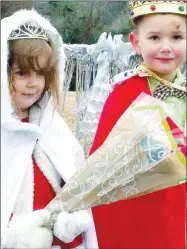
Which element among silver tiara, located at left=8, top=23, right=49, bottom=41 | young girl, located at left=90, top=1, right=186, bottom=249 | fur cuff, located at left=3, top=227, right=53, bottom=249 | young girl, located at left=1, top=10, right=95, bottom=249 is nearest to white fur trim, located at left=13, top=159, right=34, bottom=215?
young girl, located at left=1, top=10, right=95, bottom=249

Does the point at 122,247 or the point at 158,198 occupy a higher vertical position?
the point at 158,198

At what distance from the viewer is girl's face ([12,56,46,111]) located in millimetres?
1695

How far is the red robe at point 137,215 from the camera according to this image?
169 cm

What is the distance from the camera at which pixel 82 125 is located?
4562mm

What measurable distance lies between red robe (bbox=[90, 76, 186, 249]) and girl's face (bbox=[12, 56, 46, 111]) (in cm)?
24

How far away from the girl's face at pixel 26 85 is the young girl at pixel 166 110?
23 centimetres

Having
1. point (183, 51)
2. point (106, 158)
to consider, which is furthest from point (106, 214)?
point (183, 51)

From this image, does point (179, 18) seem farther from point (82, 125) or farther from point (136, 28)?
point (82, 125)

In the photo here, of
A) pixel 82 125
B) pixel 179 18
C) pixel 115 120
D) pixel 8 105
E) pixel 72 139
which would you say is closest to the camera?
pixel 179 18

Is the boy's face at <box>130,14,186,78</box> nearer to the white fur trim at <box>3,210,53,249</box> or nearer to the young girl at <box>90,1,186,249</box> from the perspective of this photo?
the young girl at <box>90,1,186,249</box>

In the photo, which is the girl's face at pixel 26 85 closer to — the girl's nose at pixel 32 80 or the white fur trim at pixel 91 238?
the girl's nose at pixel 32 80

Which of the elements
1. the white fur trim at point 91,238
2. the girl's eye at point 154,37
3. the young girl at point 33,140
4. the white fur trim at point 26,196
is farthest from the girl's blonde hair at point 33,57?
the white fur trim at point 91,238

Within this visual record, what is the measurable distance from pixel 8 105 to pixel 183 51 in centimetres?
54

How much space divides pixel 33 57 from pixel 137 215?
23.8 inches
